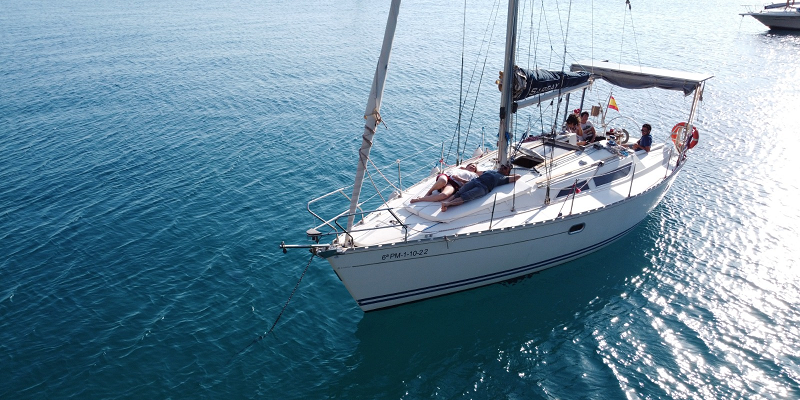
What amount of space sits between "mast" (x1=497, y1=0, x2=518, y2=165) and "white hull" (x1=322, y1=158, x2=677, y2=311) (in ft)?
10.6

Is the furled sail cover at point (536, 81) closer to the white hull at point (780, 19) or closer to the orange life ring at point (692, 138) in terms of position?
the orange life ring at point (692, 138)

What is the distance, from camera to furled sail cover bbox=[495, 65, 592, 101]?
715 inches

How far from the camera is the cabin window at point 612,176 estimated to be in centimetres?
2022

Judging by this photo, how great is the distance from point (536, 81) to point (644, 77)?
6.52 metres

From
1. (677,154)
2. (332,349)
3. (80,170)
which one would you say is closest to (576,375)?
(332,349)

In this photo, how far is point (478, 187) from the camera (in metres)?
18.0

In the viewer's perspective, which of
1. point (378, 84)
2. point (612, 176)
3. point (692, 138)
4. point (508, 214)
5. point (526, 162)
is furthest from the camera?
point (692, 138)

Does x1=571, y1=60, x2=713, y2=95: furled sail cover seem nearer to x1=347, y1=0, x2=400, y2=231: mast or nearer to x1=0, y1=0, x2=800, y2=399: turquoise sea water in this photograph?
x1=0, y1=0, x2=800, y2=399: turquoise sea water

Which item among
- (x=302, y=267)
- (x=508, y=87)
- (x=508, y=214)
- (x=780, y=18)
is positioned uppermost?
(x=508, y=87)

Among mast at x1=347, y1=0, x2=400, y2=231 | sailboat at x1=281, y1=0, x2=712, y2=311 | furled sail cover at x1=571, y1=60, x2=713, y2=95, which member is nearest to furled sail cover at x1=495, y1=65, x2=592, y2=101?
sailboat at x1=281, y1=0, x2=712, y2=311

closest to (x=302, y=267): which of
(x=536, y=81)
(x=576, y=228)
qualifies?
(x=576, y=228)

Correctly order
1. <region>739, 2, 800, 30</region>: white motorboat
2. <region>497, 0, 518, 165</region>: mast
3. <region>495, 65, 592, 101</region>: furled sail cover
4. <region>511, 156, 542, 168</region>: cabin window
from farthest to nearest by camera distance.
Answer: <region>739, 2, 800, 30</region>: white motorboat < <region>511, 156, 542, 168</region>: cabin window < <region>495, 65, 592, 101</region>: furled sail cover < <region>497, 0, 518, 165</region>: mast

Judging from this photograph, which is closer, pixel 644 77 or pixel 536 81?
pixel 536 81

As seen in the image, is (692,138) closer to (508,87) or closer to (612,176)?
(612,176)
